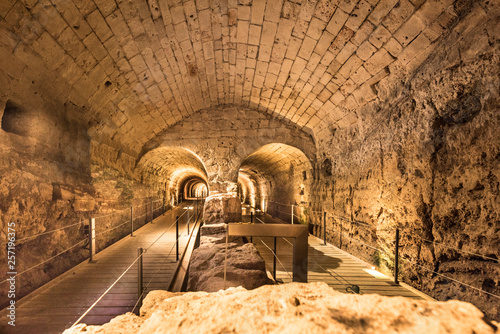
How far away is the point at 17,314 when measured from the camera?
282 centimetres

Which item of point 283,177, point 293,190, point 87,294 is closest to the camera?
point 87,294

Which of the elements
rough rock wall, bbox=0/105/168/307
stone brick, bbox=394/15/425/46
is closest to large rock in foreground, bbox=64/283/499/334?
rough rock wall, bbox=0/105/168/307

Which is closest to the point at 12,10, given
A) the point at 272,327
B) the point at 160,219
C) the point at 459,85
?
the point at 272,327

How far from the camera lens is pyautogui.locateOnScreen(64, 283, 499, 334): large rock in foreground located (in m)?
0.95

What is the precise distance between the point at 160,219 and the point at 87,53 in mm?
7168

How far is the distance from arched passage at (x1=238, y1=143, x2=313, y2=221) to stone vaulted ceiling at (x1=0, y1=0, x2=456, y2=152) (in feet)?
7.10

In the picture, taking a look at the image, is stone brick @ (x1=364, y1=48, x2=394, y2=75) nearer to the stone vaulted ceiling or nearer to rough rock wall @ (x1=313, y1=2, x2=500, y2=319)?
the stone vaulted ceiling

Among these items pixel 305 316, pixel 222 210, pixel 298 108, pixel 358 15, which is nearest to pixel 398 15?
pixel 358 15

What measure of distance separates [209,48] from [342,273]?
5316 mm

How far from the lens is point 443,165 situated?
3.15 m

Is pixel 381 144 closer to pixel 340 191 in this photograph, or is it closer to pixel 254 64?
pixel 340 191

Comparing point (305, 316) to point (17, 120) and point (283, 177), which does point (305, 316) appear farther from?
point (283, 177)

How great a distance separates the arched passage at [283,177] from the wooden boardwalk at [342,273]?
2.69 meters

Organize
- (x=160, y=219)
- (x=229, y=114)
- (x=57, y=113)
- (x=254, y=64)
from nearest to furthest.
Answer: (x=57, y=113), (x=254, y=64), (x=229, y=114), (x=160, y=219)
